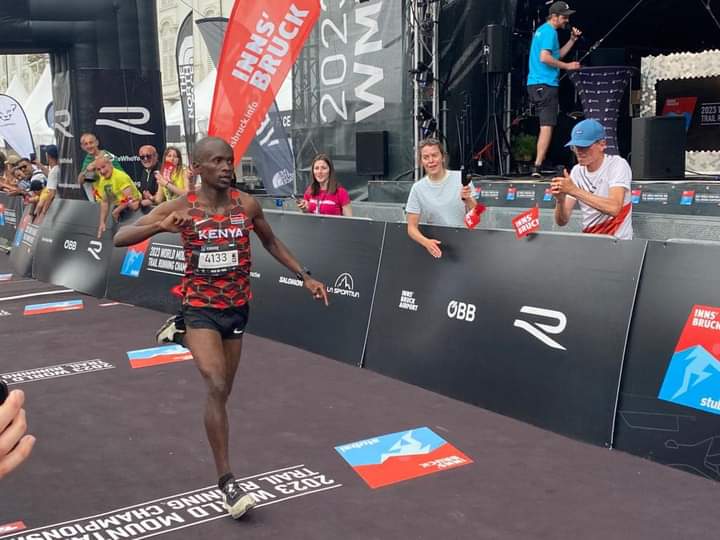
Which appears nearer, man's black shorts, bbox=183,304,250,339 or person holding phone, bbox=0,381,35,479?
person holding phone, bbox=0,381,35,479

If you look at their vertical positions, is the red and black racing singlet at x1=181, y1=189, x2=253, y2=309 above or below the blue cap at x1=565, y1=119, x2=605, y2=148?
below

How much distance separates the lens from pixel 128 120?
47.8ft

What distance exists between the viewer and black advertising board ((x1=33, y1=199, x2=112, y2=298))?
1151 cm

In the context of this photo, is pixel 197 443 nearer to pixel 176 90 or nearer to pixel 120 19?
pixel 120 19

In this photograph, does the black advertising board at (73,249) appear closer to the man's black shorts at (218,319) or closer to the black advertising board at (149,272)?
the black advertising board at (149,272)

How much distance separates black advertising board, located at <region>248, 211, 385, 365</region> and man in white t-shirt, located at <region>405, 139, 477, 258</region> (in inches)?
26.0

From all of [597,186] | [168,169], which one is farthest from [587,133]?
[168,169]

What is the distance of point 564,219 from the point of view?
6273mm

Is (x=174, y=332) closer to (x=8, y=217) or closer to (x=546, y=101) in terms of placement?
(x=546, y=101)

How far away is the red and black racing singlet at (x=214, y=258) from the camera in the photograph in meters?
4.55

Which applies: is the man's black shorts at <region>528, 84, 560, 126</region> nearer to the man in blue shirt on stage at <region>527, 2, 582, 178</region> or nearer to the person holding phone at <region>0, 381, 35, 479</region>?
the man in blue shirt on stage at <region>527, 2, 582, 178</region>

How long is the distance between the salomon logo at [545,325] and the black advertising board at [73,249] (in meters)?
7.22

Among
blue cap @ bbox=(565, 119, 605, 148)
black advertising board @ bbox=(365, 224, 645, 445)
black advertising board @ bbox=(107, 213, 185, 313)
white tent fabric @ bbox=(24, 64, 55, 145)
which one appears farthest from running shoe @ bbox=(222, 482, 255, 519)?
white tent fabric @ bbox=(24, 64, 55, 145)

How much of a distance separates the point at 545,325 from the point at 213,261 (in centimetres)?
245
